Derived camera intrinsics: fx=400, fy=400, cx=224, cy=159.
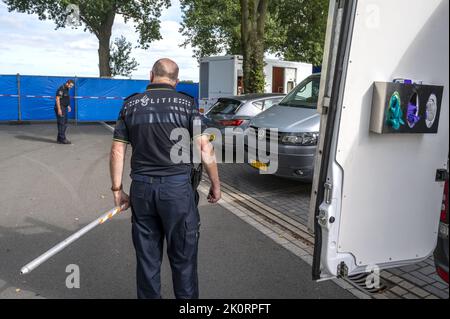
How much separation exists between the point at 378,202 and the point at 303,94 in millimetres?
4576

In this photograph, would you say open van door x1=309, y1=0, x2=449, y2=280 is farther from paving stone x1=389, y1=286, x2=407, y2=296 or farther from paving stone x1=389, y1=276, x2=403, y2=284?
paving stone x1=389, y1=276, x2=403, y2=284

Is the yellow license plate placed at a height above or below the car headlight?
below

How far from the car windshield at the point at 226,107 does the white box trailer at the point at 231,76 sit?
14.0 feet

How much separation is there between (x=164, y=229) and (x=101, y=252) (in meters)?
1.67

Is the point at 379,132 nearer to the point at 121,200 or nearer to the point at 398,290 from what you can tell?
the point at 398,290

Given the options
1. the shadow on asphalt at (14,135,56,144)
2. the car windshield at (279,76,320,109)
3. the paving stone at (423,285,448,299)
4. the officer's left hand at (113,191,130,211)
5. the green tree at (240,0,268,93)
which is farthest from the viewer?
the green tree at (240,0,268,93)

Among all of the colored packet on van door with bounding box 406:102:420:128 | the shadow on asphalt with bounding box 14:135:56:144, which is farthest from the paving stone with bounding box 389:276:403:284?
the shadow on asphalt with bounding box 14:135:56:144

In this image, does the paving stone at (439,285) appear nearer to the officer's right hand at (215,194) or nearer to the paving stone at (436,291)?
the paving stone at (436,291)

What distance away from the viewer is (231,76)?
51.3ft

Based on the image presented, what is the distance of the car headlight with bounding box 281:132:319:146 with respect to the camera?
6.06m

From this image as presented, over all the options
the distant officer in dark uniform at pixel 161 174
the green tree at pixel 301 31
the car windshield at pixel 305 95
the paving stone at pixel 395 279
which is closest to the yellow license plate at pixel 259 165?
the car windshield at pixel 305 95

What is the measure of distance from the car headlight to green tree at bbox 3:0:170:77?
1661cm

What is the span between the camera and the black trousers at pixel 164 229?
2.96m

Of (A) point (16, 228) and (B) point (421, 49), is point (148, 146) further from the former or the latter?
(A) point (16, 228)
